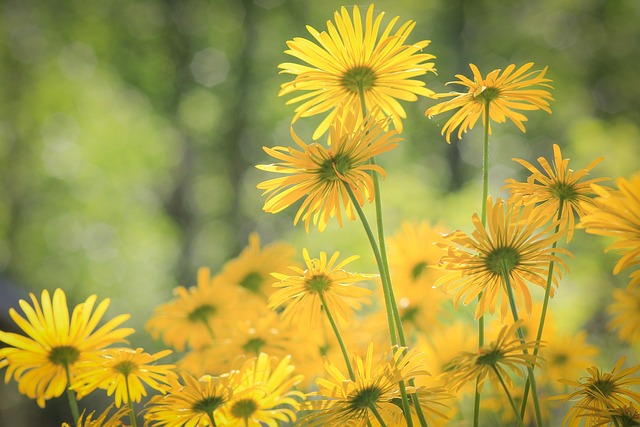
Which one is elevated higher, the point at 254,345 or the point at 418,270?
the point at 418,270

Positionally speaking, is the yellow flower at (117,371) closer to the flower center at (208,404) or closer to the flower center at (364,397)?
the flower center at (208,404)

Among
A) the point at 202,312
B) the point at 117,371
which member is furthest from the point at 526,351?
the point at 202,312

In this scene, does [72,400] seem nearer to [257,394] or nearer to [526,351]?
[257,394]

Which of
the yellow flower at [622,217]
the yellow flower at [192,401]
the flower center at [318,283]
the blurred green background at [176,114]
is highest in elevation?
the blurred green background at [176,114]

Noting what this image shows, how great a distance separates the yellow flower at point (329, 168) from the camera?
0.56m

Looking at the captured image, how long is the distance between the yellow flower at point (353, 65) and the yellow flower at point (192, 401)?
24 centimetres

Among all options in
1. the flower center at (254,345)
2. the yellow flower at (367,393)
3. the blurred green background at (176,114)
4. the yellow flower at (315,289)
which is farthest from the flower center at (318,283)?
the blurred green background at (176,114)

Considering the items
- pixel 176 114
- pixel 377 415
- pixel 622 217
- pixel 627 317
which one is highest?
pixel 176 114

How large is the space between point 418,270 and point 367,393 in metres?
0.57

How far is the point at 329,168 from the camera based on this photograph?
0.58 meters

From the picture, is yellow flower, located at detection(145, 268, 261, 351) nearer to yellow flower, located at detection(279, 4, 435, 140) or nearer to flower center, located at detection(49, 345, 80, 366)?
flower center, located at detection(49, 345, 80, 366)

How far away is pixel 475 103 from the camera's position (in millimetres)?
625

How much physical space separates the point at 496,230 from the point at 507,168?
5.97 meters

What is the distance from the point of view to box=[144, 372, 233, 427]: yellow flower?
59 centimetres
